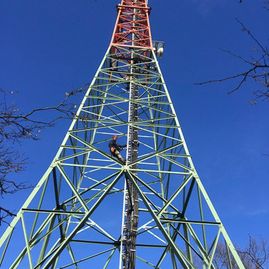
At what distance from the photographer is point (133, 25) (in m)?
17.4

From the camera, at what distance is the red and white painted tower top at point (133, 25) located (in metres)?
16.4

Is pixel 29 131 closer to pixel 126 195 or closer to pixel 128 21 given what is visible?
pixel 126 195

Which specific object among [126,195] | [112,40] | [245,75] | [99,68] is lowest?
[245,75]

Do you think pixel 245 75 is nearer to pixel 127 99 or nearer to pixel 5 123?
pixel 5 123

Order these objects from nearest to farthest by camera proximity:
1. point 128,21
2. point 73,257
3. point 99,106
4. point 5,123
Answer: point 5,123, point 73,257, point 99,106, point 128,21

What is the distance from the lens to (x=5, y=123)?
4.68 metres

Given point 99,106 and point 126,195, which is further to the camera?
point 99,106

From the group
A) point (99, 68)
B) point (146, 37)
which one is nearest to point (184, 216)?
point (99, 68)

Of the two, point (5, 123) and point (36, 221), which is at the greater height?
point (36, 221)

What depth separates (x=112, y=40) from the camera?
15898mm

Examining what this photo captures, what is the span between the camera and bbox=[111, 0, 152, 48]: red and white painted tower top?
16422 mm

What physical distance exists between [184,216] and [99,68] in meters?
5.64

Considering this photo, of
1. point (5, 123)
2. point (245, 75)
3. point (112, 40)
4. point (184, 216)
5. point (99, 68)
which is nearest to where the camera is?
point (245, 75)

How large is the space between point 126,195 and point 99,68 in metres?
4.31
